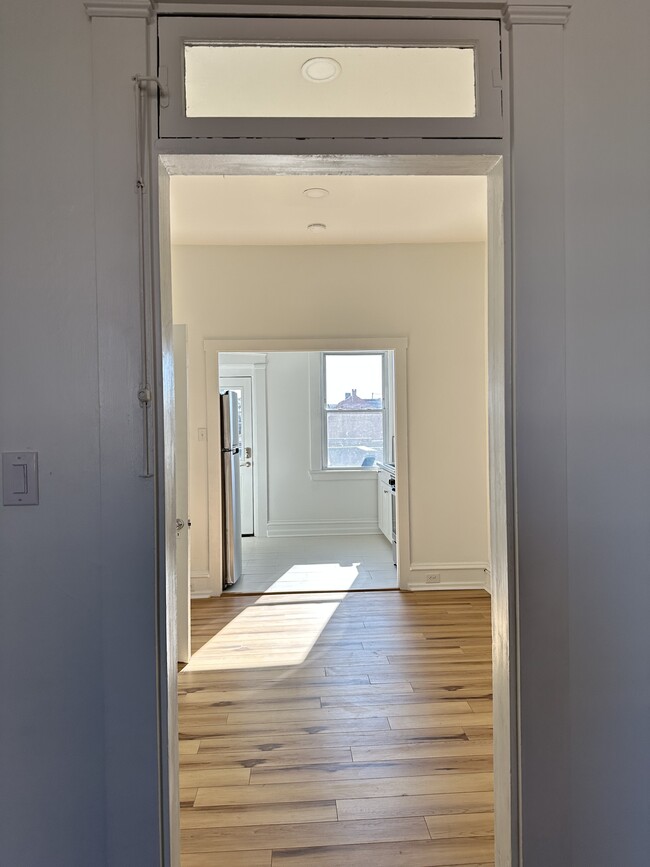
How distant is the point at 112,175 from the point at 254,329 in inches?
133

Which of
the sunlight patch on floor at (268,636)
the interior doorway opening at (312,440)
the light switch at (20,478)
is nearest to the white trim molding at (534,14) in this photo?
the light switch at (20,478)

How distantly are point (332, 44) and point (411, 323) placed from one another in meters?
3.48

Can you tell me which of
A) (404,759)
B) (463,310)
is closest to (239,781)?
(404,759)

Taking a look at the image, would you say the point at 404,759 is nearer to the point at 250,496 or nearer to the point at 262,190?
the point at 262,190

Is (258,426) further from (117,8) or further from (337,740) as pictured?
(117,8)

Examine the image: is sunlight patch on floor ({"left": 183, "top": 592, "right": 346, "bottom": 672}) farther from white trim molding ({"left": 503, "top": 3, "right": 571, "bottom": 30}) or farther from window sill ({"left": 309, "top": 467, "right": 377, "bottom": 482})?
white trim molding ({"left": 503, "top": 3, "right": 571, "bottom": 30})

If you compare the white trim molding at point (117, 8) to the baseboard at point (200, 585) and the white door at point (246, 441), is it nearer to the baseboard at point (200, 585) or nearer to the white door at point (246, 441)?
the baseboard at point (200, 585)

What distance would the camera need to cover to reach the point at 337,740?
8.50ft

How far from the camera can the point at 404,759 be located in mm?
2436

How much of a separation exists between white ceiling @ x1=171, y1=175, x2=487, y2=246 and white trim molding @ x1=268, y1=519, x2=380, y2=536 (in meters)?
3.78

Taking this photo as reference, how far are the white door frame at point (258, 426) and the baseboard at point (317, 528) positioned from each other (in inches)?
6.0

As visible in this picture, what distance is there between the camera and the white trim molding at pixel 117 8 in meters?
1.41

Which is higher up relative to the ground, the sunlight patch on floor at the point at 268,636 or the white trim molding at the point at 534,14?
the white trim molding at the point at 534,14

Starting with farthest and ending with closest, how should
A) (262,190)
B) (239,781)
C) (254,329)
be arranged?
(254,329) < (262,190) < (239,781)
